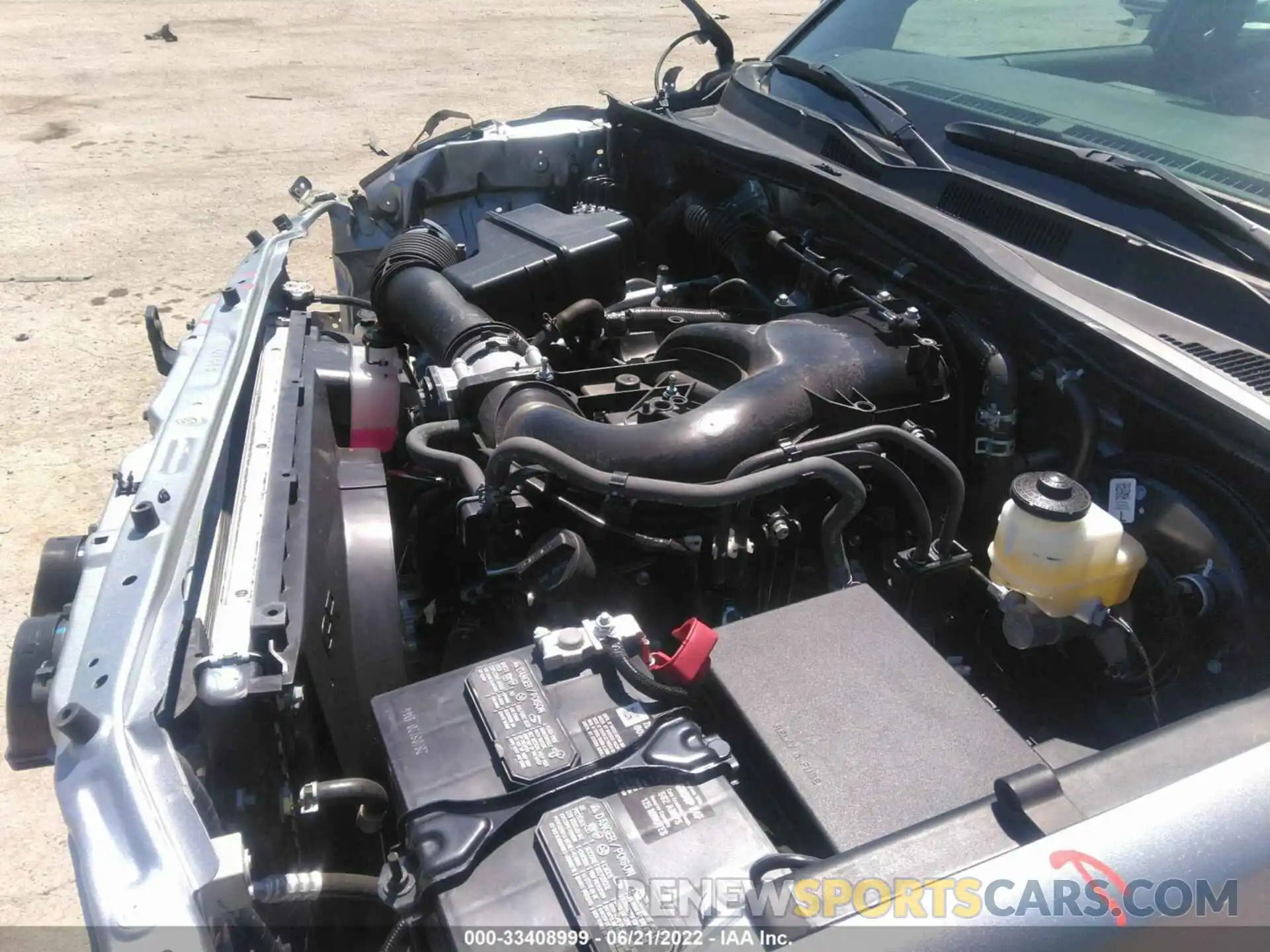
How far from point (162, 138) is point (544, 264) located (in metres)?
7.19

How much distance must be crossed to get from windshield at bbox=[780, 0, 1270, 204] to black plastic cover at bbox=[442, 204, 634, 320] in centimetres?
93

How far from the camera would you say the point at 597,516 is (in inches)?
74.0

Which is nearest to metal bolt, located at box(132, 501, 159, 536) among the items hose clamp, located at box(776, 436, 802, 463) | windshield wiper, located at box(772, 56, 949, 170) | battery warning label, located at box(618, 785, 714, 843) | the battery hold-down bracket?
the battery hold-down bracket

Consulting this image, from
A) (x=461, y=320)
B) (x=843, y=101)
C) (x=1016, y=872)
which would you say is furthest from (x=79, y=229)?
(x=1016, y=872)

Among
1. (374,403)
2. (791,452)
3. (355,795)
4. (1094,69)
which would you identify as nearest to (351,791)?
(355,795)

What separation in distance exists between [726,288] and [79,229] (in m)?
5.55

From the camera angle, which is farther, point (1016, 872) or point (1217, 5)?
point (1217, 5)

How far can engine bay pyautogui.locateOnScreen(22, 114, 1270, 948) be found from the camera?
120cm

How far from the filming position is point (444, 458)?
2.03 meters

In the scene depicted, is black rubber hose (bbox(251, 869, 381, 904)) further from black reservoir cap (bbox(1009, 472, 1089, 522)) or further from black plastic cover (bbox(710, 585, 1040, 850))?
black reservoir cap (bbox(1009, 472, 1089, 522))

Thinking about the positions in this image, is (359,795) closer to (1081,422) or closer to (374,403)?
(374,403)

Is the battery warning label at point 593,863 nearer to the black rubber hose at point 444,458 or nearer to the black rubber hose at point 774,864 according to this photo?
the black rubber hose at point 774,864

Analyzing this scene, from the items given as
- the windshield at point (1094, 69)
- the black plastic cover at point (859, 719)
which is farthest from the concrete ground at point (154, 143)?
the windshield at point (1094, 69)

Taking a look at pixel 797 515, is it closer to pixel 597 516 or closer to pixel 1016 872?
pixel 597 516
